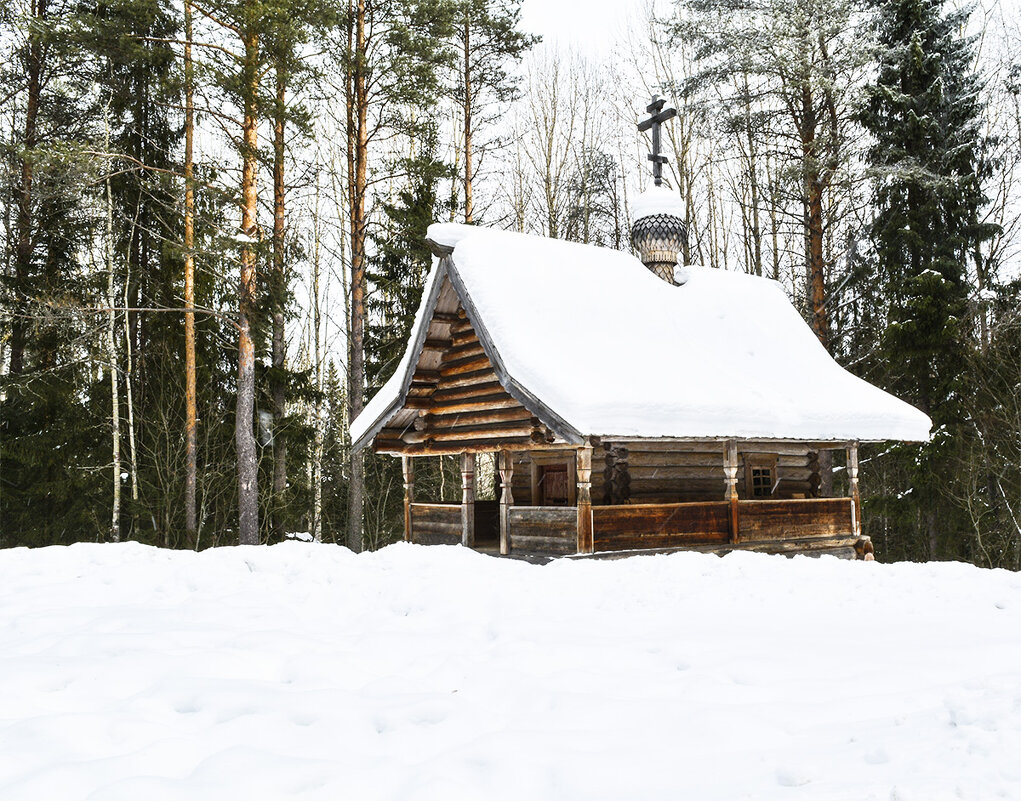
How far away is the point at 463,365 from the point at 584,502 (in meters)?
4.06

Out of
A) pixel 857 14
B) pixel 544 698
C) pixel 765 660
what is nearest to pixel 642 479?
pixel 765 660

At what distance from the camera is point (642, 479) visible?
14.5 metres

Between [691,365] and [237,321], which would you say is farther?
[237,321]

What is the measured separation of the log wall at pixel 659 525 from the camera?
11.8 metres

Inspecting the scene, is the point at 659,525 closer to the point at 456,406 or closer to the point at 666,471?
the point at 666,471

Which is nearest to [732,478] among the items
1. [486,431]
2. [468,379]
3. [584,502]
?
[584,502]

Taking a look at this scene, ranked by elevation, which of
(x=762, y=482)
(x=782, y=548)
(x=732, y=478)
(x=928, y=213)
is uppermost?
(x=928, y=213)

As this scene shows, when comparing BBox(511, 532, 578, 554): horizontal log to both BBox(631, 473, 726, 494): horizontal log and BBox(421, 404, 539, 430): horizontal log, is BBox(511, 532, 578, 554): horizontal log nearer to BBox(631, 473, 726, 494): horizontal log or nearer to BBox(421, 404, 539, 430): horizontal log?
BBox(421, 404, 539, 430): horizontal log

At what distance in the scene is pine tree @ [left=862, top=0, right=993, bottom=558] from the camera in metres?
20.5

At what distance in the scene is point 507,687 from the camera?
5.06 metres

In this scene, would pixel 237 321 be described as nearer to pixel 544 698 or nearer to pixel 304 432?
pixel 304 432

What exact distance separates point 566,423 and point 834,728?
676cm

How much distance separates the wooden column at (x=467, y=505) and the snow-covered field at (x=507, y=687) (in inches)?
213

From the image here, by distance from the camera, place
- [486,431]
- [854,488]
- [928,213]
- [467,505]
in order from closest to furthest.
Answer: [486,431], [467,505], [854,488], [928,213]
